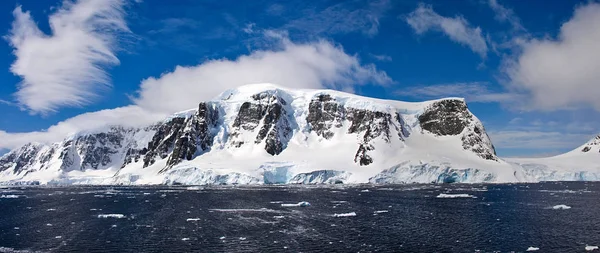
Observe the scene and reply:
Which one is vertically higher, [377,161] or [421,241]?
[377,161]

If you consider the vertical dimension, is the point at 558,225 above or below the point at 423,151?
below

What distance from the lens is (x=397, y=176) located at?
181m

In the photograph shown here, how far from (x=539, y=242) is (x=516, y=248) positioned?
450cm

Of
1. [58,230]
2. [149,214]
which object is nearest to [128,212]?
[149,214]

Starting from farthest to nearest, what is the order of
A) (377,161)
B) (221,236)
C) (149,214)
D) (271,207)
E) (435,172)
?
1. (377,161)
2. (435,172)
3. (271,207)
4. (149,214)
5. (221,236)

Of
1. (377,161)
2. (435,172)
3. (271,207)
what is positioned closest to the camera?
(271,207)

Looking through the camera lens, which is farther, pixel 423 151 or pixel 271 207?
pixel 423 151

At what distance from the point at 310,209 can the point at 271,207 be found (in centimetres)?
829

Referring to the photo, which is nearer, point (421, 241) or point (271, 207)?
point (421, 241)

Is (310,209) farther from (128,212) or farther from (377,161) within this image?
(377,161)

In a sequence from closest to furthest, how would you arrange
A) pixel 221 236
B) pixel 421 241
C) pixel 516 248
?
pixel 516 248
pixel 421 241
pixel 221 236

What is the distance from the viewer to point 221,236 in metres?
49.8

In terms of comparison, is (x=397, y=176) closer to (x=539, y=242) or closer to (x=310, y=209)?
(x=310, y=209)

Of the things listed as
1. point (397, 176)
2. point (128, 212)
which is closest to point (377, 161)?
point (397, 176)
